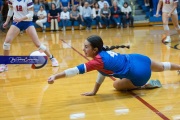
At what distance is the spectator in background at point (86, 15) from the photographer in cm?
1603

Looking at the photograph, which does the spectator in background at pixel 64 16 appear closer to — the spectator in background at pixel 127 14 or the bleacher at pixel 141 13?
the bleacher at pixel 141 13

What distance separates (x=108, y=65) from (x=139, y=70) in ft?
1.60

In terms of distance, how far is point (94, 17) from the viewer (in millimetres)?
16312

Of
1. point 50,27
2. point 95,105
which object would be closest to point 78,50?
point 95,105

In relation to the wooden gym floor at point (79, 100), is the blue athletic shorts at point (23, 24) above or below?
above

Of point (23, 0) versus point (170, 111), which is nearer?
point (170, 111)

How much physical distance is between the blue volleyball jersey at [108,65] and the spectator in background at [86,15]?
11743 mm

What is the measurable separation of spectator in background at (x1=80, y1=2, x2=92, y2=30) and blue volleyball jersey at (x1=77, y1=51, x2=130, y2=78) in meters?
11.7

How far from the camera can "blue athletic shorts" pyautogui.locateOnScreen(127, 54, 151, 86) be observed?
436cm

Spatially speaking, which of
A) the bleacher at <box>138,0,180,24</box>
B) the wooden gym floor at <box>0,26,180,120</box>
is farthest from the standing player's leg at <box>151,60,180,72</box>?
the bleacher at <box>138,0,180,24</box>

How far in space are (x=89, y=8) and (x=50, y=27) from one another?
86.0 inches

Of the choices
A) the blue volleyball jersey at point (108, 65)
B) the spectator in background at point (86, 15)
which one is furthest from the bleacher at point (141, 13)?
the blue volleyball jersey at point (108, 65)

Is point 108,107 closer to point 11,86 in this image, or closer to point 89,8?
point 11,86

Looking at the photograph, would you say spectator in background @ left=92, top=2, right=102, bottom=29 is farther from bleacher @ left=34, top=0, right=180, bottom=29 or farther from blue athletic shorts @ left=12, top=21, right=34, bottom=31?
blue athletic shorts @ left=12, top=21, right=34, bottom=31
